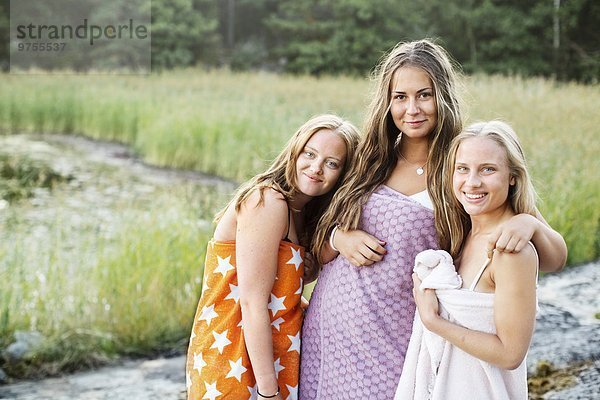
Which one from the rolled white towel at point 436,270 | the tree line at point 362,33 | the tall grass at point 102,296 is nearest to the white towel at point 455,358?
the rolled white towel at point 436,270

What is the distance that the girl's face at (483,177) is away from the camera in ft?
5.19

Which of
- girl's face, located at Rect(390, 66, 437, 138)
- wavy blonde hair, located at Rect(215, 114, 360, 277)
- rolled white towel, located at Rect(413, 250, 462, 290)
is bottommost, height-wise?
rolled white towel, located at Rect(413, 250, 462, 290)

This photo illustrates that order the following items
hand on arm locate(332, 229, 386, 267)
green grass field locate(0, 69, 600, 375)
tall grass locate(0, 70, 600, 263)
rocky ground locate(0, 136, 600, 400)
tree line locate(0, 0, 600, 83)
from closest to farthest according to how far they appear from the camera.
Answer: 1. hand on arm locate(332, 229, 386, 267)
2. rocky ground locate(0, 136, 600, 400)
3. green grass field locate(0, 69, 600, 375)
4. tall grass locate(0, 70, 600, 263)
5. tree line locate(0, 0, 600, 83)

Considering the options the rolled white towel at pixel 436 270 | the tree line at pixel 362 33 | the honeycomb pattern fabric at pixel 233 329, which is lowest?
the honeycomb pattern fabric at pixel 233 329

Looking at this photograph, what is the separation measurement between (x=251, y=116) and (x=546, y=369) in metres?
5.26

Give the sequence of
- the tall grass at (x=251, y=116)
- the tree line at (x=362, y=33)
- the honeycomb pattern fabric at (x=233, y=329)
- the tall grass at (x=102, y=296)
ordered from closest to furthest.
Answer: the honeycomb pattern fabric at (x=233, y=329) → the tall grass at (x=102, y=296) → the tall grass at (x=251, y=116) → the tree line at (x=362, y=33)

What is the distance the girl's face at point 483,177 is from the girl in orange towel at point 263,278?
0.39 metres

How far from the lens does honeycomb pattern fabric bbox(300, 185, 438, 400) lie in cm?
178

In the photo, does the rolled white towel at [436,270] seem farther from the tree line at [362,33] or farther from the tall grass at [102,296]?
the tree line at [362,33]

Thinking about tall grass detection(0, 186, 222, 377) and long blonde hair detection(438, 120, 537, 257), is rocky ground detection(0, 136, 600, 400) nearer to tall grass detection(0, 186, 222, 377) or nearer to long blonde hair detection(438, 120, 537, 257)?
tall grass detection(0, 186, 222, 377)

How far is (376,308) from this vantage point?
1.81m

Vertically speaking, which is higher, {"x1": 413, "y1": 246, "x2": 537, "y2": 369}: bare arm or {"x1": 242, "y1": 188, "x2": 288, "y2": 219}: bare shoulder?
{"x1": 242, "y1": 188, "x2": 288, "y2": 219}: bare shoulder

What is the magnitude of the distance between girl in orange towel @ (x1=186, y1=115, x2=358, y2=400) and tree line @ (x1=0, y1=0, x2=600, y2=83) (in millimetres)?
7096

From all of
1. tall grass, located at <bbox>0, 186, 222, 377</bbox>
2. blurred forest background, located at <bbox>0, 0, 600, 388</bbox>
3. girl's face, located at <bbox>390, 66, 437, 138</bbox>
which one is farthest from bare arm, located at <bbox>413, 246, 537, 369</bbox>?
tall grass, located at <bbox>0, 186, 222, 377</bbox>
